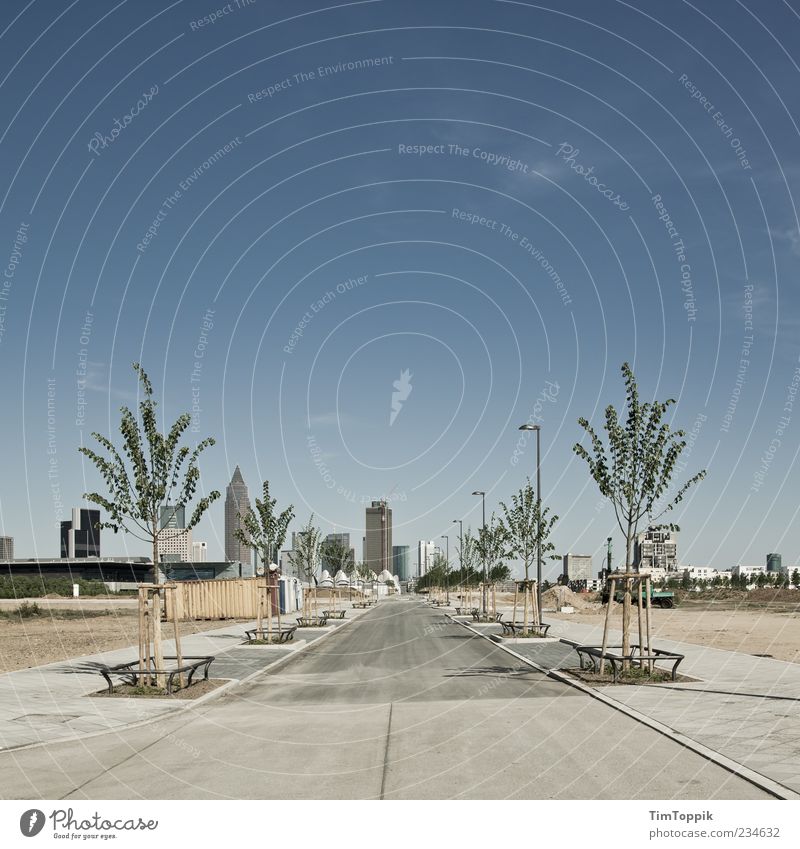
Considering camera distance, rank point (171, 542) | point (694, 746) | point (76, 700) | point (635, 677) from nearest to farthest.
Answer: point (694, 746), point (76, 700), point (635, 677), point (171, 542)

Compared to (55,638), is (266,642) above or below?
above

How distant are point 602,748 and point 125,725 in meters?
7.50

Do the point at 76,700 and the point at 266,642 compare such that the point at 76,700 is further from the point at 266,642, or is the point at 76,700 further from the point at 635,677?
the point at 266,642

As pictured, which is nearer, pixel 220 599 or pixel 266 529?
pixel 266 529

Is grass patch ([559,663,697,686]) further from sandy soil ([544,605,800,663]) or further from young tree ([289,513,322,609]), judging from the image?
young tree ([289,513,322,609])

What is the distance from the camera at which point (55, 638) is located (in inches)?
1519

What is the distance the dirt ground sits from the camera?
28.6m

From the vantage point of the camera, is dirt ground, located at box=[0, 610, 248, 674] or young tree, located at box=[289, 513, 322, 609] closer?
dirt ground, located at box=[0, 610, 248, 674]

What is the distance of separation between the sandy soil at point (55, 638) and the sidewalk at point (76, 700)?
64.9 inches

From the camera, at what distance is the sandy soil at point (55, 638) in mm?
28609

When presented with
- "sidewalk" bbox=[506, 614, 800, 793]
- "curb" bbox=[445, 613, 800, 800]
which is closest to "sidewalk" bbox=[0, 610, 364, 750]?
"curb" bbox=[445, 613, 800, 800]

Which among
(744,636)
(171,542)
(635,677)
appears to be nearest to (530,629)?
(744,636)

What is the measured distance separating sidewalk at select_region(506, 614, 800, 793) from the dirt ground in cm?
1578

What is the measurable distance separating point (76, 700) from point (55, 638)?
23.3 m
